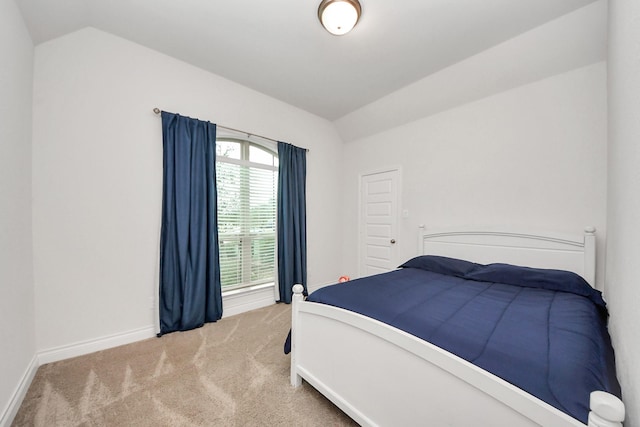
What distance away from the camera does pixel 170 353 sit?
208cm

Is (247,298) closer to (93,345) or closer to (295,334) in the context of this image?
(93,345)

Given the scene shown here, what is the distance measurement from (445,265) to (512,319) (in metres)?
1.19

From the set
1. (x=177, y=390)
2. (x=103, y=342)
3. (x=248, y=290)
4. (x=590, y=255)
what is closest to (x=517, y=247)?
(x=590, y=255)

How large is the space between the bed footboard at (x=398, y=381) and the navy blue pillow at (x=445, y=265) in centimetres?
153

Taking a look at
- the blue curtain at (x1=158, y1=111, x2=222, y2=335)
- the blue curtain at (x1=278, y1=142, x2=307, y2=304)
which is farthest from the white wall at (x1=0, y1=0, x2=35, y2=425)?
the blue curtain at (x1=278, y1=142, x2=307, y2=304)

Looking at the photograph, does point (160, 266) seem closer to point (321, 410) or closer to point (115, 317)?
point (115, 317)

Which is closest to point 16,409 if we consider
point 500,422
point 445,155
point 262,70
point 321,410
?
point 321,410

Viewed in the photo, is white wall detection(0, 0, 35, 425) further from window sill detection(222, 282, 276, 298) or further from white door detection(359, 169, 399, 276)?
white door detection(359, 169, 399, 276)

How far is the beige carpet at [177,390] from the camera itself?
141 centimetres

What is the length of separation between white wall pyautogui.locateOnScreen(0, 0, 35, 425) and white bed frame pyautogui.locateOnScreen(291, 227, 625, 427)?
166cm

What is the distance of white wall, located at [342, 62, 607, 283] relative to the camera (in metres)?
2.12

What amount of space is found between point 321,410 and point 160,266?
1.94 m

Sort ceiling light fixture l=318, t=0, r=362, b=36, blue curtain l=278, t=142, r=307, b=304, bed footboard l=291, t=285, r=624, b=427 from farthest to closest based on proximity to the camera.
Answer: blue curtain l=278, t=142, r=307, b=304 → ceiling light fixture l=318, t=0, r=362, b=36 → bed footboard l=291, t=285, r=624, b=427

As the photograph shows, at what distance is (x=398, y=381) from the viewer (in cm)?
114
